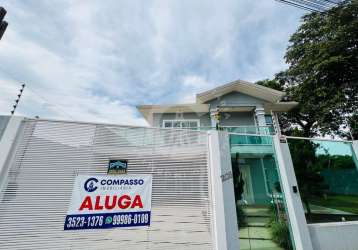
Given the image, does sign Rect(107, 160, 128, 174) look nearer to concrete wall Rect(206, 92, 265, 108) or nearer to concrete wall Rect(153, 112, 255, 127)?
concrete wall Rect(153, 112, 255, 127)

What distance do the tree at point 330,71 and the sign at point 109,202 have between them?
12.4 m

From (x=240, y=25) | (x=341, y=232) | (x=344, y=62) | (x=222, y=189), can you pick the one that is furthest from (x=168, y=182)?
(x=344, y=62)

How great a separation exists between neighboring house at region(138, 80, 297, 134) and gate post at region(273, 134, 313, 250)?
6.40m

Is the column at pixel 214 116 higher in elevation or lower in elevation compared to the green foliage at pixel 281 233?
higher

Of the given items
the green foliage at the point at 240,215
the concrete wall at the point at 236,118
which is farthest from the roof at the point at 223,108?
the green foliage at the point at 240,215

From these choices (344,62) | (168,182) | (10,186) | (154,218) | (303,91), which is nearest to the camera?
(10,186)

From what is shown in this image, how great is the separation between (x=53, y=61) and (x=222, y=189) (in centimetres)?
790

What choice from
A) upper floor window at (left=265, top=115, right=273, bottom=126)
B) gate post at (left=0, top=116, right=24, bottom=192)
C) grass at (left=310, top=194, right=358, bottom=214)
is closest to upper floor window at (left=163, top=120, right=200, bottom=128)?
upper floor window at (left=265, top=115, right=273, bottom=126)

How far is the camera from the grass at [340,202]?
4410 mm

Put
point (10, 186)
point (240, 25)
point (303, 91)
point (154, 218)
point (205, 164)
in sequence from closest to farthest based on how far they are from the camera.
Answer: point (10, 186) < point (154, 218) < point (205, 164) < point (240, 25) < point (303, 91)

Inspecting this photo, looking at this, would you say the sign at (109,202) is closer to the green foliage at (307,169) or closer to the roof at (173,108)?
the green foliage at (307,169)

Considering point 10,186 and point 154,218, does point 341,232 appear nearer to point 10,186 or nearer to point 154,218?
point 154,218

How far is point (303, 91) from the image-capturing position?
12.6 m

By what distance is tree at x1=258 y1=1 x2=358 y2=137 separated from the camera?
10.8 m
